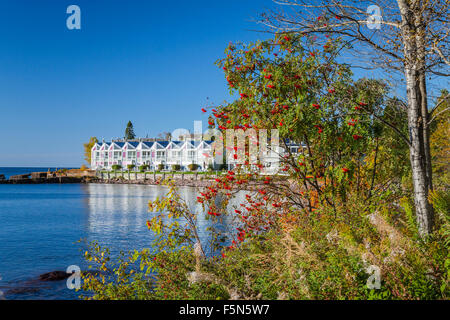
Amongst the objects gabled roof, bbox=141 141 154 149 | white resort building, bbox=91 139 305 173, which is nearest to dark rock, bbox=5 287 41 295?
white resort building, bbox=91 139 305 173

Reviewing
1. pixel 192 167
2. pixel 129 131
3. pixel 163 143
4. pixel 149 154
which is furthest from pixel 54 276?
pixel 129 131

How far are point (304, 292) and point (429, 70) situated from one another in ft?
15.3

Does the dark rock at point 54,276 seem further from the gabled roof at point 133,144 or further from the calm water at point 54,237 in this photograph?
the gabled roof at point 133,144

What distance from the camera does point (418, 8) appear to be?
6441 millimetres

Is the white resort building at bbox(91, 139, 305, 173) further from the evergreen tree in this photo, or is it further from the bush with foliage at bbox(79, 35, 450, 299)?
the bush with foliage at bbox(79, 35, 450, 299)

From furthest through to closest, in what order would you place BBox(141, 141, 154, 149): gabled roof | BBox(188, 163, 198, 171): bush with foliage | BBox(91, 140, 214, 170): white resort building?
BBox(141, 141, 154, 149): gabled roof
BBox(91, 140, 214, 170): white resort building
BBox(188, 163, 198, 171): bush with foliage

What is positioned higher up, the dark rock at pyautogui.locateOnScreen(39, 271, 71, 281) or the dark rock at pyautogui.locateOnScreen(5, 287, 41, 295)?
the dark rock at pyautogui.locateOnScreen(39, 271, 71, 281)

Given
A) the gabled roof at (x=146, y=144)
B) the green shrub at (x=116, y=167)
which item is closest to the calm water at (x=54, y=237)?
the gabled roof at (x=146, y=144)

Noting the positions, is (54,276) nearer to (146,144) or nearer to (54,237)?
(54,237)

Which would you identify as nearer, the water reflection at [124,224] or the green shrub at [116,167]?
the water reflection at [124,224]

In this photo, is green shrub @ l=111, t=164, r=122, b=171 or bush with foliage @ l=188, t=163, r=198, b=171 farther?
green shrub @ l=111, t=164, r=122, b=171

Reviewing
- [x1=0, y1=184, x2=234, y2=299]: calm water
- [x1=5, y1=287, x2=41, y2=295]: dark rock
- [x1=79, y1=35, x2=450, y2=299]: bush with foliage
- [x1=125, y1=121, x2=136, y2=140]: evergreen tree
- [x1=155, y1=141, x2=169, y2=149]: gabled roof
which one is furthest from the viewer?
[x1=125, y1=121, x2=136, y2=140]: evergreen tree

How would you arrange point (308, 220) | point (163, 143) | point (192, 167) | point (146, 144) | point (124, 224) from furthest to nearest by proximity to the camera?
point (146, 144) < point (163, 143) < point (192, 167) < point (124, 224) < point (308, 220)

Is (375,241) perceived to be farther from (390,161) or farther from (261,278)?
(390,161)
